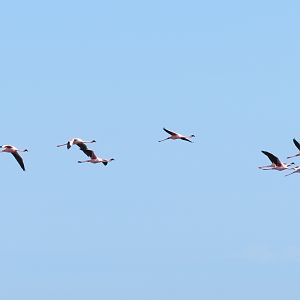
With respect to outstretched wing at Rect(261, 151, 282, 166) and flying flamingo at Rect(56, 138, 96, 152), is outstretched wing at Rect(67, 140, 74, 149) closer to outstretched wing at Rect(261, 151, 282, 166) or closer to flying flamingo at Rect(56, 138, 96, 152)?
flying flamingo at Rect(56, 138, 96, 152)

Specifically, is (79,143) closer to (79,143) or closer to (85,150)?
(79,143)

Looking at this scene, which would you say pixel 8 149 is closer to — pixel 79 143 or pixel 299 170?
pixel 79 143

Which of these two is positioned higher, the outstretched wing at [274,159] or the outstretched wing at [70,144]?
the outstretched wing at [70,144]

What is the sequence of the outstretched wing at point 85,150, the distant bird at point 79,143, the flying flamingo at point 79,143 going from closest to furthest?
the distant bird at point 79,143 < the flying flamingo at point 79,143 < the outstretched wing at point 85,150

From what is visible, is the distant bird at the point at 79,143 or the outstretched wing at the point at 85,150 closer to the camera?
the distant bird at the point at 79,143

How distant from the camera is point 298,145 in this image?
111062mm

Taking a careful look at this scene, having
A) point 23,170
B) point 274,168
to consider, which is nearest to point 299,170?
point 274,168

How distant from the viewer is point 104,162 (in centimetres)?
11456

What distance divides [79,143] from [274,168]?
13893 mm

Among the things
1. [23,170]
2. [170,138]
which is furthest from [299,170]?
[23,170]

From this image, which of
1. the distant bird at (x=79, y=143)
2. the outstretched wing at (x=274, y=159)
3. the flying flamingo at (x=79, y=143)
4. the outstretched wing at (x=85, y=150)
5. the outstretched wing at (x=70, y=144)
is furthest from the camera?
the outstretched wing at (x=85, y=150)

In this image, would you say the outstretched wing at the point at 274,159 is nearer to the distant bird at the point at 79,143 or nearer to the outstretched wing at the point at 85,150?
the distant bird at the point at 79,143

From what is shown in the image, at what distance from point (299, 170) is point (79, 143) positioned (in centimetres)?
1563

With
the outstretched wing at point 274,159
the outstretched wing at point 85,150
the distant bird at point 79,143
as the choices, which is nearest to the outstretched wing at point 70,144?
the distant bird at point 79,143
